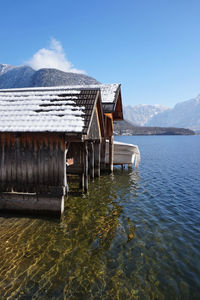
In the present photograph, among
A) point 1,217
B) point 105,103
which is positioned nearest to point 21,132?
point 1,217

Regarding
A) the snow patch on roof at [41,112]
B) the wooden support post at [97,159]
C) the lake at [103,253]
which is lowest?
the lake at [103,253]

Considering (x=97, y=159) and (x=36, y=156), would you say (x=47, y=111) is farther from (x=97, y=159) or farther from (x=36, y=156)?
(x=97, y=159)

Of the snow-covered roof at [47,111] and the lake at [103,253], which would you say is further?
the snow-covered roof at [47,111]

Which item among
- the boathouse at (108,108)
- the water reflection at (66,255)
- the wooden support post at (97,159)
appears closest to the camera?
the water reflection at (66,255)

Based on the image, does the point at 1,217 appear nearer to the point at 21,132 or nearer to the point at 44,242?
the point at 44,242

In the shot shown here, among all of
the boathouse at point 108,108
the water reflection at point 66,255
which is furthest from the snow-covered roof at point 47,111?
the boathouse at point 108,108

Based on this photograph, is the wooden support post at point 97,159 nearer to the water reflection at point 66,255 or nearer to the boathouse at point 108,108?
the boathouse at point 108,108

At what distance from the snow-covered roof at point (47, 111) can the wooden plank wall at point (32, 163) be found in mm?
516

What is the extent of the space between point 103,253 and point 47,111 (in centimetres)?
617

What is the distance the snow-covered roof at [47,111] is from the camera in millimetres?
7840

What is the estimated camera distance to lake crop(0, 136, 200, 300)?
484 cm

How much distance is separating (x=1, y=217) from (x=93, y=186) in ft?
23.5

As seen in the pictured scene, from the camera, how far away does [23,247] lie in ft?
A: 20.9

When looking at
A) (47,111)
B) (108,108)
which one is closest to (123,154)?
(108,108)
